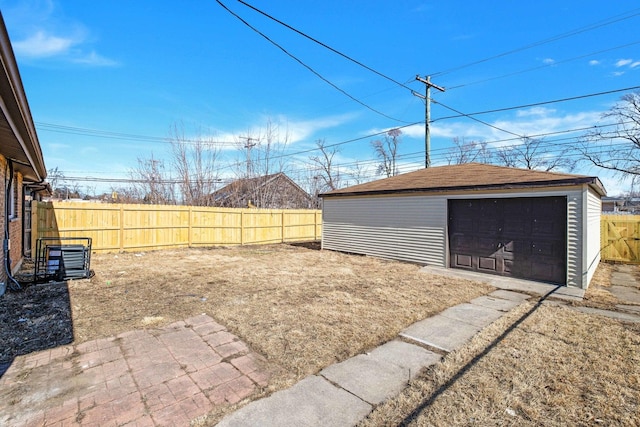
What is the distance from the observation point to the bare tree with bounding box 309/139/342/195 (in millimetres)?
27859

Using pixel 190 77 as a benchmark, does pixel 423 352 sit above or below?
below

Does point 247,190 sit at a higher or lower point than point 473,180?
higher

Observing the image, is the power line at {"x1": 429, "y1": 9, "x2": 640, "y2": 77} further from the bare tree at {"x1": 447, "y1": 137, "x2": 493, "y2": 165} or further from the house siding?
the bare tree at {"x1": 447, "y1": 137, "x2": 493, "y2": 165}

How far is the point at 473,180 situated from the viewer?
27.7 feet

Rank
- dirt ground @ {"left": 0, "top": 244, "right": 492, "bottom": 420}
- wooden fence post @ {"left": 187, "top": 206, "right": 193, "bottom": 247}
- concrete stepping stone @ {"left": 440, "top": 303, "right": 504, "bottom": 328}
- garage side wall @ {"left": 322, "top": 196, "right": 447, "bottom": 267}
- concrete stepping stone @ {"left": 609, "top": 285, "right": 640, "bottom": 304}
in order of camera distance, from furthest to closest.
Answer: wooden fence post @ {"left": 187, "top": 206, "right": 193, "bottom": 247} → garage side wall @ {"left": 322, "top": 196, "right": 447, "bottom": 267} → concrete stepping stone @ {"left": 609, "top": 285, "right": 640, "bottom": 304} → concrete stepping stone @ {"left": 440, "top": 303, "right": 504, "bottom": 328} → dirt ground @ {"left": 0, "top": 244, "right": 492, "bottom": 420}

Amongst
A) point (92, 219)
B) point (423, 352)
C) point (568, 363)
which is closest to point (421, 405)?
point (423, 352)

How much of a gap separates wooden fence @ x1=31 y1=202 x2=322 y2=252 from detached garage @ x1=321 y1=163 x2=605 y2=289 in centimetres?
477

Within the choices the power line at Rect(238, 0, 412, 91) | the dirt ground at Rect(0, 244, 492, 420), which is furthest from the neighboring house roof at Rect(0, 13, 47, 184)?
the power line at Rect(238, 0, 412, 91)

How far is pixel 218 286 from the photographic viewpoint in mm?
6227

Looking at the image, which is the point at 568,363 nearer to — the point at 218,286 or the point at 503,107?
the point at 218,286

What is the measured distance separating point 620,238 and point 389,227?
7.54 meters

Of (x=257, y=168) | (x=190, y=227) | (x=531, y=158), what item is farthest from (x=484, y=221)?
(x=531, y=158)

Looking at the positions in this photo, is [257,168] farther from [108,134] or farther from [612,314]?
[612,314]

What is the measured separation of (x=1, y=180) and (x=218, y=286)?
420 cm
